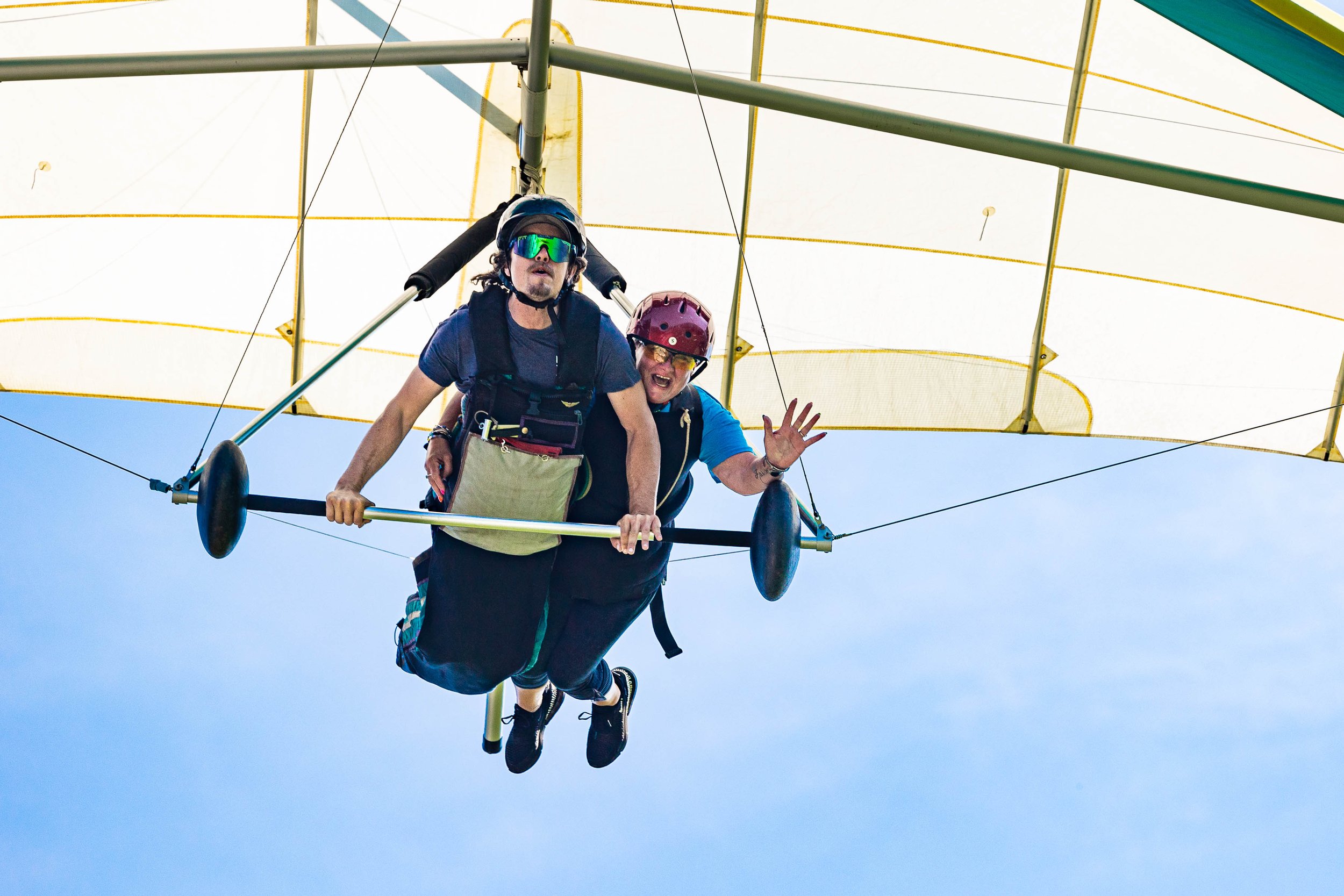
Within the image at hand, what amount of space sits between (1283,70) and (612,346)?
13.2 ft

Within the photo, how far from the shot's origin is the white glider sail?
8953 millimetres

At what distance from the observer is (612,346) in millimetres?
5332

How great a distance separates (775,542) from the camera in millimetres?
5168

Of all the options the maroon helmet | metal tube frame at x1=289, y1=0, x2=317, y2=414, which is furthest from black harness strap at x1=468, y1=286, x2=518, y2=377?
metal tube frame at x1=289, y1=0, x2=317, y2=414

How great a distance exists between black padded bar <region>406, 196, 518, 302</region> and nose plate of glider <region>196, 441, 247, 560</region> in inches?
35.9

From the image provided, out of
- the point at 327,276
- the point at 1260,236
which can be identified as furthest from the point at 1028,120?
the point at 327,276

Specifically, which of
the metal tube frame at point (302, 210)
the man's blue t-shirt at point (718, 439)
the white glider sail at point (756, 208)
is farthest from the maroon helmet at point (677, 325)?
the metal tube frame at point (302, 210)

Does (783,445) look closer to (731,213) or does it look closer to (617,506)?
(617,506)

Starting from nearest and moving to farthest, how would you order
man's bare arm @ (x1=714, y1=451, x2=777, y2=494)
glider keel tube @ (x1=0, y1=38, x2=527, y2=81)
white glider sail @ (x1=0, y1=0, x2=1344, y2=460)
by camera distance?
man's bare arm @ (x1=714, y1=451, x2=777, y2=494)
glider keel tube @ (x1=0, y1=38, x2=527, y2=81)
white glider sail @ (x1=0, y1=0, x2=1344, y2=460)

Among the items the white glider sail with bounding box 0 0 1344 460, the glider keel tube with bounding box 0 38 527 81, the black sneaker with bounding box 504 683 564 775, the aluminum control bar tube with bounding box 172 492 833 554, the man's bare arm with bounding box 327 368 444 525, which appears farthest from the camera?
the white glider sail with bounding box 0 0 1344 460

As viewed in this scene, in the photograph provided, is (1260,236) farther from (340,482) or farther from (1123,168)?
(340,482)

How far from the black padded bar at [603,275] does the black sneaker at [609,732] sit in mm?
1932

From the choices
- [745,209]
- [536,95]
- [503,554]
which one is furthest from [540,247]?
[745,209]

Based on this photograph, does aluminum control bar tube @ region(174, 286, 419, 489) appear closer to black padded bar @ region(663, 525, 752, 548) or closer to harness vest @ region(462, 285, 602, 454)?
harness vest @ region(462, 285, 602, 454)
